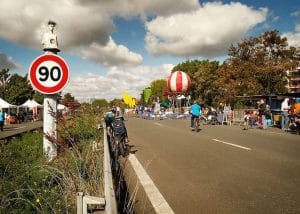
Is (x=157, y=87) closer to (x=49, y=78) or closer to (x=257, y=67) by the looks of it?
(x=257, y=67)

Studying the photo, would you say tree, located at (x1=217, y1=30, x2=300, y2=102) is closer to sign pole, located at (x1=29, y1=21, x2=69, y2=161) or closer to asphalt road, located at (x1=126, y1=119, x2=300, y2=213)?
asphalt road, located at (x1=126, y1=119, x2=300, y2=213)

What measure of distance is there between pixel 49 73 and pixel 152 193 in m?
2.70

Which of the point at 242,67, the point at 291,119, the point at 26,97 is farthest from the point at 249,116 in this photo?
the point at 26,97

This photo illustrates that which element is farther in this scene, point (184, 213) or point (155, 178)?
point (155, 178)

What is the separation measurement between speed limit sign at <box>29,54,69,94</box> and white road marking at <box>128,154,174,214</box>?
2390 mm

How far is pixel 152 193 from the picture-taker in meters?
6.34

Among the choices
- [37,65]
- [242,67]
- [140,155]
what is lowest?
[140,155]

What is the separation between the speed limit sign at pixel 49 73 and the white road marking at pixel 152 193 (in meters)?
2.39

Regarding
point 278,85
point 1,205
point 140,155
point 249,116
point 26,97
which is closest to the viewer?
point 1,205

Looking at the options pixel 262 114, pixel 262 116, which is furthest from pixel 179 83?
pixel 262 116

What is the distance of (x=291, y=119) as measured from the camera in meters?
20.9

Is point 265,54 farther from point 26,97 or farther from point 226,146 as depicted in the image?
point 26,97

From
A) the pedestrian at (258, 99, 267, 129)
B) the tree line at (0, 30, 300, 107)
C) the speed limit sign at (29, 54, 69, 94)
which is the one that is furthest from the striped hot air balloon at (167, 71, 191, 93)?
the speed limit sign at (29, 54, 69, 94)

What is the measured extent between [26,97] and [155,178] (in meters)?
87.1
